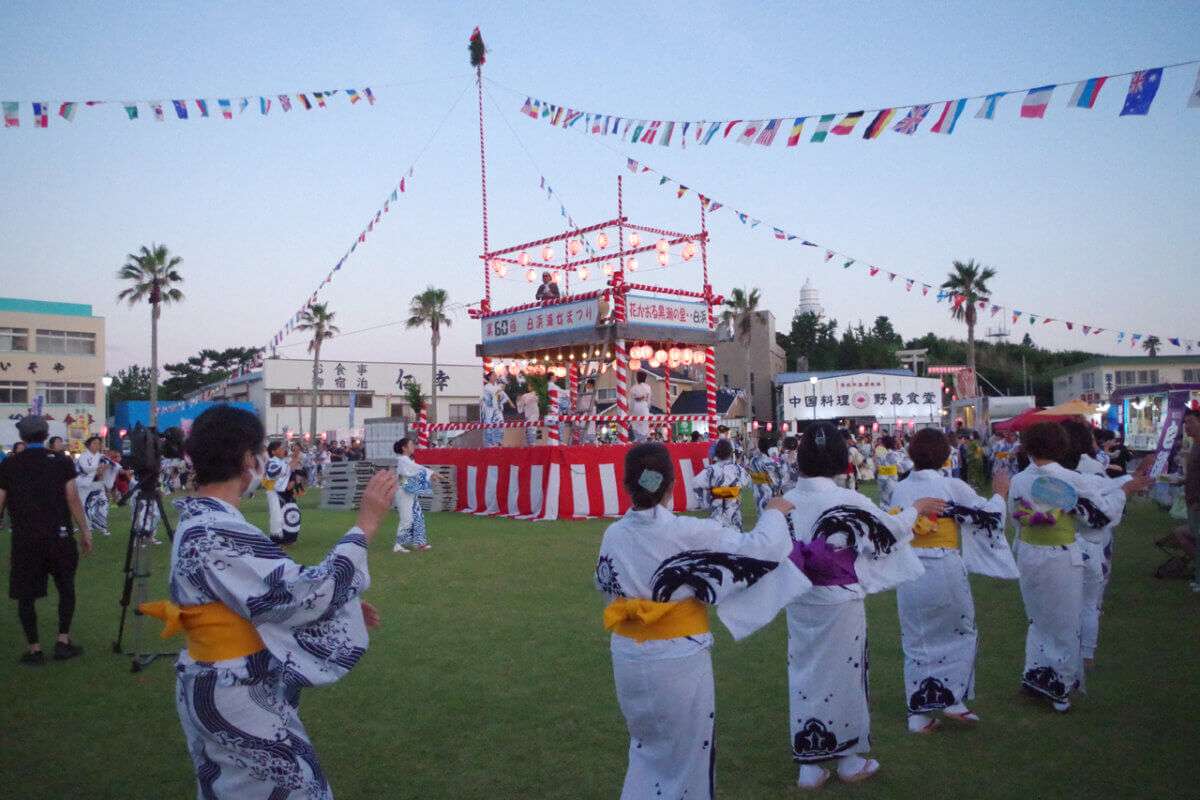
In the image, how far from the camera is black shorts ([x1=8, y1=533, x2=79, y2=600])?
659 centimetres

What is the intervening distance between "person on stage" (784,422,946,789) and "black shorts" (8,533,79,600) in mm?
5689

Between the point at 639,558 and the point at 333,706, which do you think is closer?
the point at 639,558

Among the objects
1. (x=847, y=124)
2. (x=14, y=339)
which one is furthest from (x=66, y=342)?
(x=847, y=124)

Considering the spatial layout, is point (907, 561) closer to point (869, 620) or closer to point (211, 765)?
point (211, 765)

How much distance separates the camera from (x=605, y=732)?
505 centimetres

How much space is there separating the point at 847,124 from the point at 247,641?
31.7 feet

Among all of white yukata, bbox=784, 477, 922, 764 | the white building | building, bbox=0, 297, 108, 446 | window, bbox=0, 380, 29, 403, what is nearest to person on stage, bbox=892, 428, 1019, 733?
white yukata, bbox=784, 477, 922, 764

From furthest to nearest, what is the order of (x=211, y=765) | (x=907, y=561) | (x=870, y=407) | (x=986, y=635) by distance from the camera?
(x=870, y=407), (x=986, y=635), (x=907, y=561), (x=211, y=765)

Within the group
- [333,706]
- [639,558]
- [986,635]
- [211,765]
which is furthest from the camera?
[986,635]

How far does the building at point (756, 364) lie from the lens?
5150 cm

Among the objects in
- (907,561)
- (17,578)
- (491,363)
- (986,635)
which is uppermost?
(491,363)

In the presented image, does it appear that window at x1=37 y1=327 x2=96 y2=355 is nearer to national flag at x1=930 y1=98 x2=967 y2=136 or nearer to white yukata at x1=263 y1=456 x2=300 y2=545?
white yukata at x1=263 y1=456 x2=300 y2=545

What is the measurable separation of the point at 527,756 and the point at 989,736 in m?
Result: 2.74

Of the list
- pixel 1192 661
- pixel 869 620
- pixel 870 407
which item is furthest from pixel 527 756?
pixel 870 407
